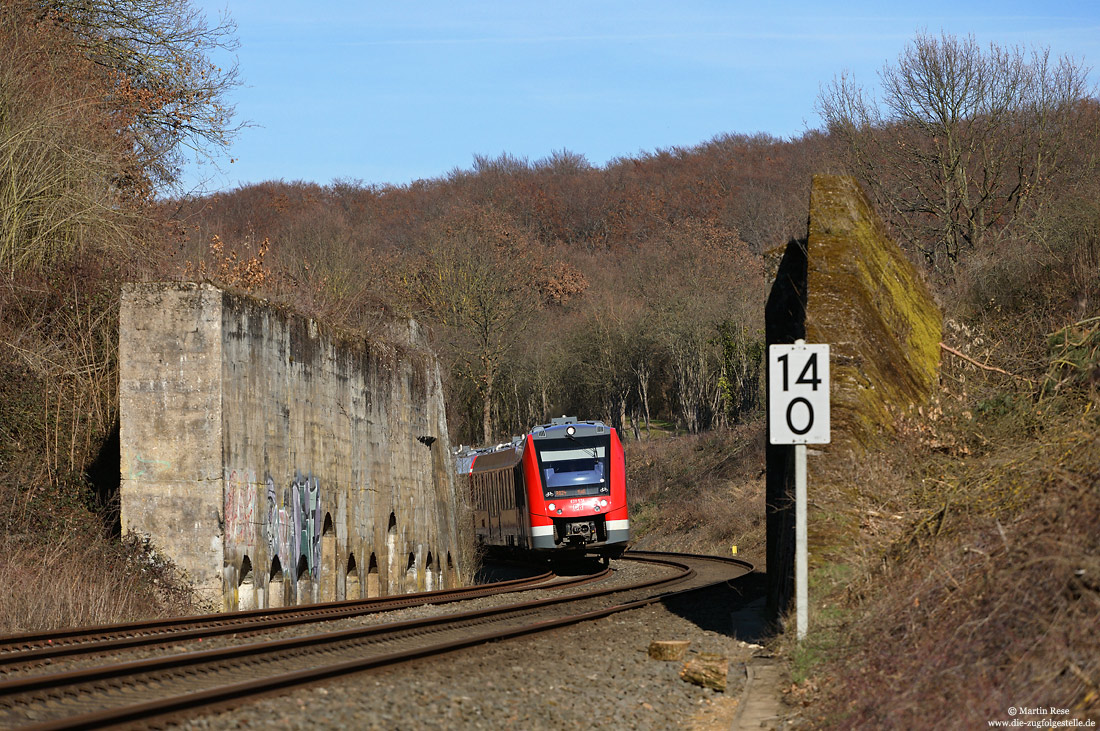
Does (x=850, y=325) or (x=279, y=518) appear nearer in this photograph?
(x=850, y=325)

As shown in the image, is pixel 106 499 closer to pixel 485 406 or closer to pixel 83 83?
pixel 83 83

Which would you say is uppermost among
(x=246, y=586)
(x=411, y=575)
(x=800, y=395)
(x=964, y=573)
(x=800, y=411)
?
(x=800, y=395)

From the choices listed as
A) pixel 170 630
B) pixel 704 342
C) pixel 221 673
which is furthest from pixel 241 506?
pixel 704 342

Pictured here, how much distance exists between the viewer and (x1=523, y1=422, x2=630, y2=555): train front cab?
79.2ft

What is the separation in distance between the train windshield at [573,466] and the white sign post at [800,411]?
48.1ft

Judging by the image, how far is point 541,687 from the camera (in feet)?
29.8

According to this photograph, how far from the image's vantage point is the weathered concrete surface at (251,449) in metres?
14.8

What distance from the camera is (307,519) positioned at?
1788 cm

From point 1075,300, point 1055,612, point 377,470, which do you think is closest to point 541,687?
point 1055,612

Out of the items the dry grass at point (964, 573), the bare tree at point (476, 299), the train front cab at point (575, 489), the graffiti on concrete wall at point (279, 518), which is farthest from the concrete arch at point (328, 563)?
the bare tree at point (476, 299)

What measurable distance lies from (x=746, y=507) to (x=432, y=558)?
511 inches

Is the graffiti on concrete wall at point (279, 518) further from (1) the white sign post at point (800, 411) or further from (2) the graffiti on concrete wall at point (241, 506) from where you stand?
(1) the white sign post at point (800, 411)

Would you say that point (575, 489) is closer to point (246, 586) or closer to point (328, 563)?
point (328, 563)

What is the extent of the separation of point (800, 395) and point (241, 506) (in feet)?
29.8
